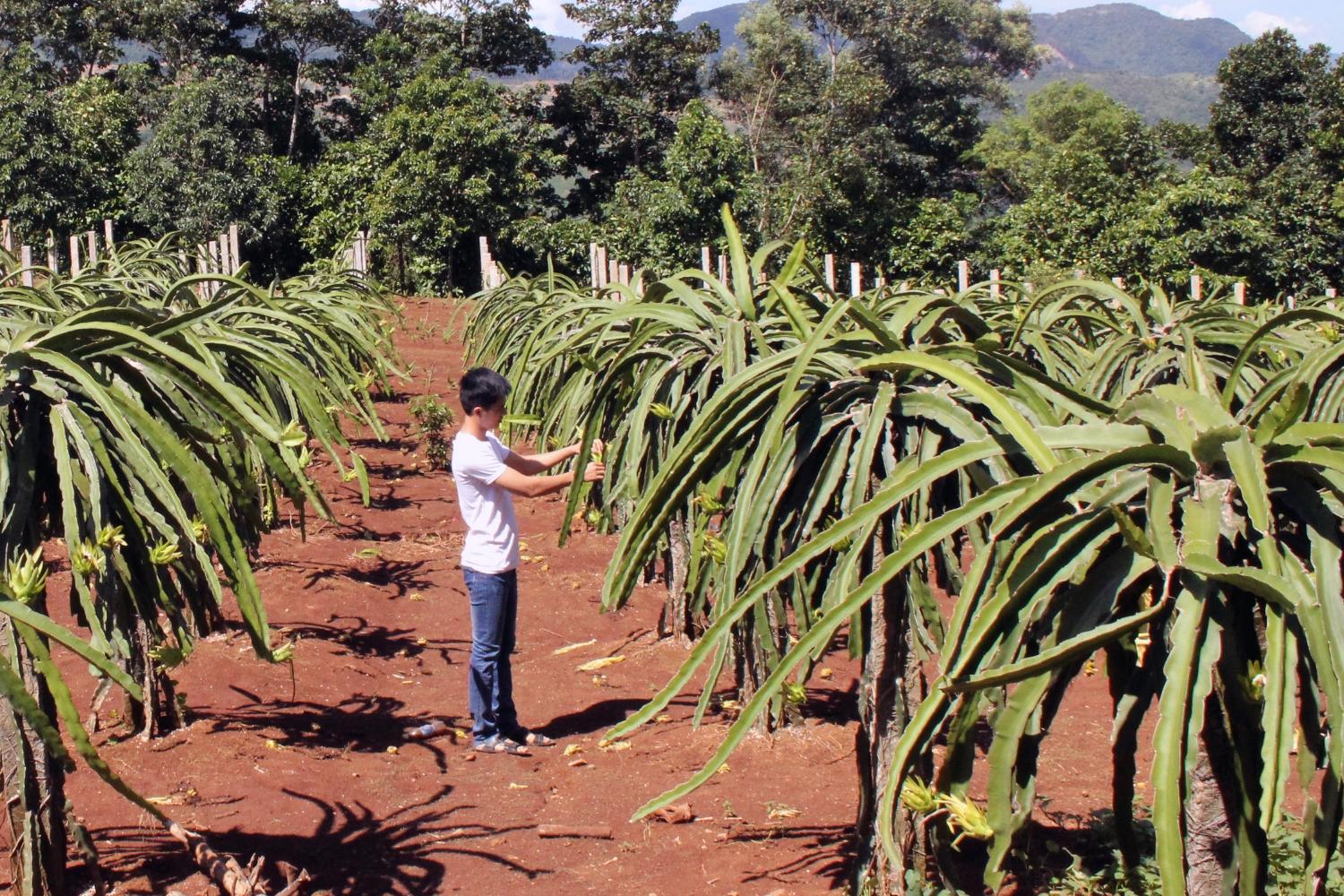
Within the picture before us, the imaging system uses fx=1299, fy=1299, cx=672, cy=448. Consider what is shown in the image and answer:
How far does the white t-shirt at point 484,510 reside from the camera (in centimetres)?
542

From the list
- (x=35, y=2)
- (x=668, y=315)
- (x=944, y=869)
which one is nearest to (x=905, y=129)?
(x=35, y=2)

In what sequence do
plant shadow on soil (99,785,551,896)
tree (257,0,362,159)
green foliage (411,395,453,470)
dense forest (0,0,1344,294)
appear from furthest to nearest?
1. tree (257,0,362,159)
2. dense forest (0,0,1344,294)
3. green foliage (411,395,453,470)
4. plant shadow on soil (99,785,551,896)

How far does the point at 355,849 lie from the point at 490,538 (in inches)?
60.8

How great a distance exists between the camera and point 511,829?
4637 millimetres

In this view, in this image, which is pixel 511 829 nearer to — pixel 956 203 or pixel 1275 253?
pixel 1275 253

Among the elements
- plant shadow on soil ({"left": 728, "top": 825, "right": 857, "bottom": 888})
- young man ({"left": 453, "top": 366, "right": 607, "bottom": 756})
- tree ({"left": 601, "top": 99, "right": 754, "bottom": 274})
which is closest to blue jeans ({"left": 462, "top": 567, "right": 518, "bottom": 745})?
young man ({"left": 453, "top": 366, "right": 607, "bottom": 756})

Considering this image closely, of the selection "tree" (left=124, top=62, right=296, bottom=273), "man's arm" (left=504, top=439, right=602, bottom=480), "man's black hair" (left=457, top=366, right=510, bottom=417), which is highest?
"tree" (left=124, top=62, right=296, bottom=273)

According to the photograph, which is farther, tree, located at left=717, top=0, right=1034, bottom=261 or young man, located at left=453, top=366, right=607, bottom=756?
tree, located at left=717, top=0, right=1034, bottom=261

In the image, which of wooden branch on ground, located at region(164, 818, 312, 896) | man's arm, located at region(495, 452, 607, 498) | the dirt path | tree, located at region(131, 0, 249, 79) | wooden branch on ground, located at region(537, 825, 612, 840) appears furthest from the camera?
tree, located at region(131, 0, 249, 79)

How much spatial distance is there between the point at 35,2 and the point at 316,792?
31588mm

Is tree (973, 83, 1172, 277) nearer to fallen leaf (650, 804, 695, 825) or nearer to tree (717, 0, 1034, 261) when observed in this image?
tree (717, 0, 1034, 261)

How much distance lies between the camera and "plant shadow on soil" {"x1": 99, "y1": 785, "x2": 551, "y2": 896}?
406 cm

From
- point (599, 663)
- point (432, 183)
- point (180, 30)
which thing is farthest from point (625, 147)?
point (599, 663)

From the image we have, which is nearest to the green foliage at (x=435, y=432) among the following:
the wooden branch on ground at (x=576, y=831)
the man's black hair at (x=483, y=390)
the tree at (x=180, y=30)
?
the man's black hair at (x=483, y=390)
